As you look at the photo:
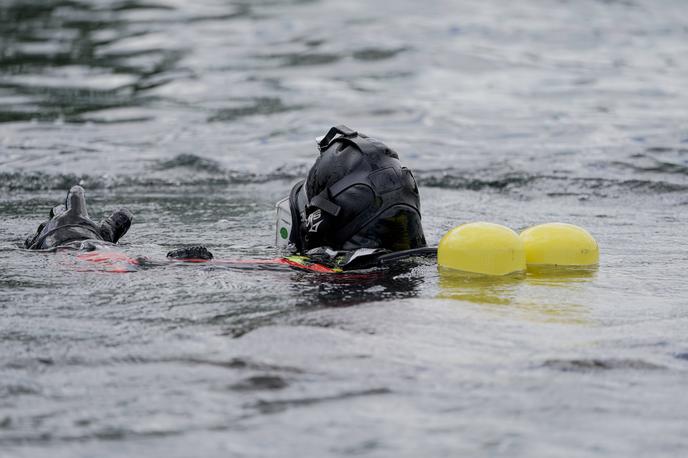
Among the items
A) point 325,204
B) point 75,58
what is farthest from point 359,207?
point 75,58

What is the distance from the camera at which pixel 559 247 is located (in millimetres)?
6363

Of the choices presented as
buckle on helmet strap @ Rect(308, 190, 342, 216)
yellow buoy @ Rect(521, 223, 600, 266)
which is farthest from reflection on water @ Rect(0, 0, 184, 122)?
yellow buoy @ Rect(521, 223, 600, 266)

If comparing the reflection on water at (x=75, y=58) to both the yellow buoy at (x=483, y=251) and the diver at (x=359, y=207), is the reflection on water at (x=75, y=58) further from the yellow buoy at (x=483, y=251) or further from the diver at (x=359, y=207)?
the yellow buoy at (x=483, y=251)

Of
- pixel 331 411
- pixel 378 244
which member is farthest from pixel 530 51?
pixel 331 411

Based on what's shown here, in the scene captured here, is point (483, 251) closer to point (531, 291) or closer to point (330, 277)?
point (531, 291)

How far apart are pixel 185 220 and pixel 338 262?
306 centimetres

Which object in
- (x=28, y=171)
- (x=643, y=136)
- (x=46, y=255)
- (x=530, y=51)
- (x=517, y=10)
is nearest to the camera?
(x=46, y=255)

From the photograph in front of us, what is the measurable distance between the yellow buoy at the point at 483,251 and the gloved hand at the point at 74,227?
2419 millimetres

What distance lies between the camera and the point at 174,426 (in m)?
3.80

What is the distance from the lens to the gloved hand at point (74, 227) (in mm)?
6957

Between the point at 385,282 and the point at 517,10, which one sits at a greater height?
the point at 517,10

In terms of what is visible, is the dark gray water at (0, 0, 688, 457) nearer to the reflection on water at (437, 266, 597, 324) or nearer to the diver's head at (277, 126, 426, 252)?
the reflection on water at (437, 266, 597, 324)

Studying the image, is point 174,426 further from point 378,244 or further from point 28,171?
point 28,171

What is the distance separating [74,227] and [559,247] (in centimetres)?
316
